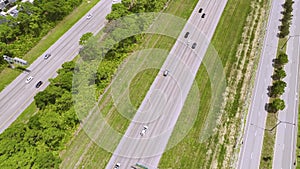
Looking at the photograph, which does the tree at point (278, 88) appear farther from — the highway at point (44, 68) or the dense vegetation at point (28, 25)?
the dense vegetation at point (28, 25)

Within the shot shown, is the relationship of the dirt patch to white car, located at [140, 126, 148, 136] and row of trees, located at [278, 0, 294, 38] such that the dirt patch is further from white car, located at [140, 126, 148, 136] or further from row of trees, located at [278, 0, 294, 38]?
white car, located at [140, 126, 148, 136]

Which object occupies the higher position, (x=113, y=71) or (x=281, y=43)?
(x=281, y=43)

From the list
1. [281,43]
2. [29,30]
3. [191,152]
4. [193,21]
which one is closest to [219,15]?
[193,21]

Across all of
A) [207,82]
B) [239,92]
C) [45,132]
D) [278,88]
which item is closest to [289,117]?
[278,88]

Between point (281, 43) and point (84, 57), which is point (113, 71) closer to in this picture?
point (84, 57)

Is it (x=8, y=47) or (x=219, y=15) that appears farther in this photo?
(x=219, y=15)

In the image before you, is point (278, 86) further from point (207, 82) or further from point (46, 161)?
point (46, 161)
